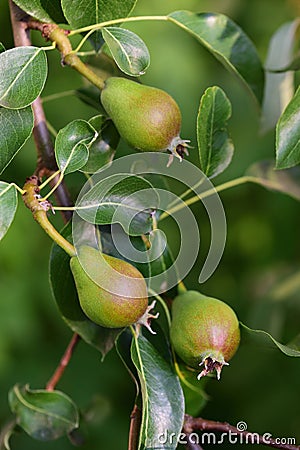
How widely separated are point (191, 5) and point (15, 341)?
48.0 inches

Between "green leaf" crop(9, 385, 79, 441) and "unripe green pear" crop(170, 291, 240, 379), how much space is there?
290 mm

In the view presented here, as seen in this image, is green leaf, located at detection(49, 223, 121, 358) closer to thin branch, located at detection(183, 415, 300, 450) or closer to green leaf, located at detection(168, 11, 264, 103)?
thin branch, located at detection(183, 415, 300, 450)

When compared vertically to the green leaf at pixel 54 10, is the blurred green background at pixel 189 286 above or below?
below

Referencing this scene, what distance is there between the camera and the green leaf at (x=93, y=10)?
2.76ft

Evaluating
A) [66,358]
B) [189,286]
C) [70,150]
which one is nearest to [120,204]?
[70,150]

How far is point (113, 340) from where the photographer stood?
0.89 metres

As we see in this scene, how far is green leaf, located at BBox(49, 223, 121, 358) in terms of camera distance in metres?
0.87

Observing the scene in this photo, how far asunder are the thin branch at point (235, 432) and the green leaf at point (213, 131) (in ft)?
1.04

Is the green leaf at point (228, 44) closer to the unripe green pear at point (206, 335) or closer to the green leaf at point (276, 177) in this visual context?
the green leaf at point (276, 177)

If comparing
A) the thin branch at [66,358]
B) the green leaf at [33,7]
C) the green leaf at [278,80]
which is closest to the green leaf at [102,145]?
the green leaf at [33,7]

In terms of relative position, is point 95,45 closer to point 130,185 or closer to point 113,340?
point 130,185

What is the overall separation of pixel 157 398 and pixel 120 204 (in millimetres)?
219

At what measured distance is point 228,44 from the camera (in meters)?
1.02

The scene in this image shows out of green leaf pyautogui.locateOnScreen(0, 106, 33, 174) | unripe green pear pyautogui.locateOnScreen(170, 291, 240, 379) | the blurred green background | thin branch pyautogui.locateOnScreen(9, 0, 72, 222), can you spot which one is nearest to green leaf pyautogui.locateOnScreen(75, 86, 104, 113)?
thin branch pyautogui.locateOnScreen(9, 0, 72, 222)
